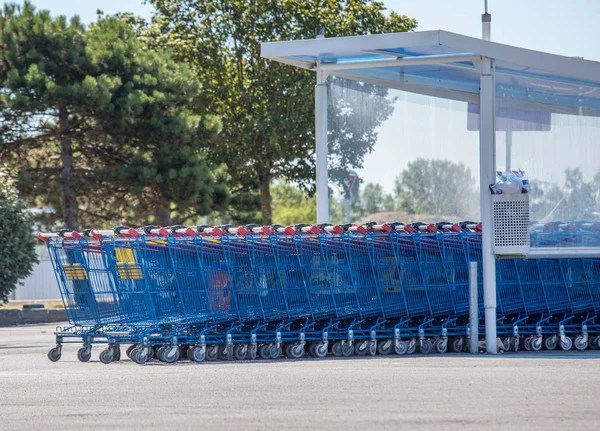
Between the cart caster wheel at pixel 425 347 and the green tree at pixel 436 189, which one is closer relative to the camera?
the cart caster wheel at pixel 425 347

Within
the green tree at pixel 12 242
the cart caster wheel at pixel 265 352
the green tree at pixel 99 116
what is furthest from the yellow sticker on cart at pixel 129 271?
the green tree at pixel 99 116

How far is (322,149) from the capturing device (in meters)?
15.6

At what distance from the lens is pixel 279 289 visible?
12.9 meters

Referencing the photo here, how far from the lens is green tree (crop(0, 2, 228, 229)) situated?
26312mm

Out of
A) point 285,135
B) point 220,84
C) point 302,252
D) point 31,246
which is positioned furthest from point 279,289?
point 220,84

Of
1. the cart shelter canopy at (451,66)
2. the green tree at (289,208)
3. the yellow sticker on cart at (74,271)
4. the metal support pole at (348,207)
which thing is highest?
the cart shelter canopy at (451,66)

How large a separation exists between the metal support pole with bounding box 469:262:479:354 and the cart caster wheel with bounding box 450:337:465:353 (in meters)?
0.28

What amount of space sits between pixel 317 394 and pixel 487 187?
4599 mm

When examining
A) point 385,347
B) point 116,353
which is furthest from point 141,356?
point 385,347

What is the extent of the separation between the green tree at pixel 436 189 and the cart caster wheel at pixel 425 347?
2.85 metres

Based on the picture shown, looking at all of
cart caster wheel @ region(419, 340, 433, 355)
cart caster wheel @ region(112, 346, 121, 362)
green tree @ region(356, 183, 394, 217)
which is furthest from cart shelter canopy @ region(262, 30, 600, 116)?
cart caster wheel @ region(112, 346, 121, 362)

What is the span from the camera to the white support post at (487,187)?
12898mm

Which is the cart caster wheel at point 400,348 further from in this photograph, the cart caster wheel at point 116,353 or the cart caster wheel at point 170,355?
the cart caster wheel at point 116,353

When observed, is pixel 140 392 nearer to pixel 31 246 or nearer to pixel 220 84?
pixel 31 246
